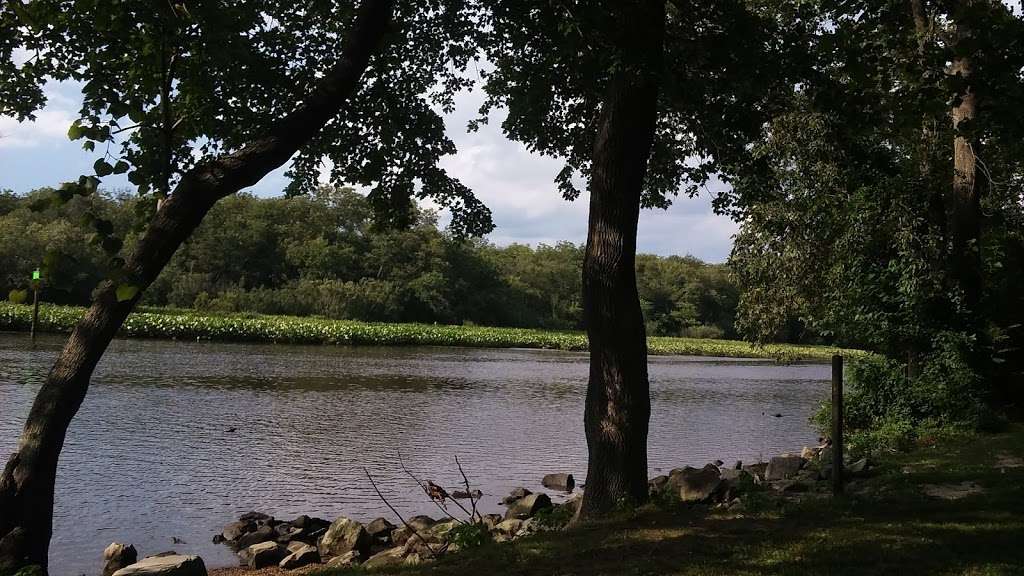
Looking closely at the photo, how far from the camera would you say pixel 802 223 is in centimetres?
1477

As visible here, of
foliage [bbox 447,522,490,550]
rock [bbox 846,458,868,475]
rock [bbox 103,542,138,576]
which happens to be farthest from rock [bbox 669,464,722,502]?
rock [bbox 103,542,138,576]

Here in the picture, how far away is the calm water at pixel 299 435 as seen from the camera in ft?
30.7

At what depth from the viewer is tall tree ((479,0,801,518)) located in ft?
21.7

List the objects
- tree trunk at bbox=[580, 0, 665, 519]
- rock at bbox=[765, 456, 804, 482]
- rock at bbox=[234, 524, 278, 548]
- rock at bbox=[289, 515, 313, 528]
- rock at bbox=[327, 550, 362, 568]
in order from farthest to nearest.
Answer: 1. rock at bbox=[765, 456, 804, 482]
2. rock at bbox=[289, 515, 313, 528]
3. rock at bbox=[234, 524, 278, 548]
4. rock at bbox=[327, 550, 362, 568]
5. tree trunk at bbox=[580, 0, 665, 519]

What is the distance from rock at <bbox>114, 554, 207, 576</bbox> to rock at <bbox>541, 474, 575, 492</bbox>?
5.71m

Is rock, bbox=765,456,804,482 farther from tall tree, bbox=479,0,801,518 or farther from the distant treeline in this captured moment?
the distant treeline

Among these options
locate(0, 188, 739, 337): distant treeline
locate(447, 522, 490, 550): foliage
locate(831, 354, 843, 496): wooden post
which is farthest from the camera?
locate(0, 188, 739, 337): distant treeline

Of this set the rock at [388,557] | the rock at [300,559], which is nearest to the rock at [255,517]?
the rock at [300,559]

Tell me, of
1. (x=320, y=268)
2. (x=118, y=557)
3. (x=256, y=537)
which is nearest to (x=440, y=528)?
(x=256, y=537)

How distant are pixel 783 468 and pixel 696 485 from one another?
2.59 meters

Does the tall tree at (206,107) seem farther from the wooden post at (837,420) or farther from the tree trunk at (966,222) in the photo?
the tree trunk at (966,222)

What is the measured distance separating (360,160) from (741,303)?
9905 mm

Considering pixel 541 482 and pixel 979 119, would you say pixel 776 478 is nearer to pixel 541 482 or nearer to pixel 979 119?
pixel 541 482

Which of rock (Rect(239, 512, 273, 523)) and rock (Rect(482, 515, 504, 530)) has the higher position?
rock (Rect(482, 515, 504, 530))
